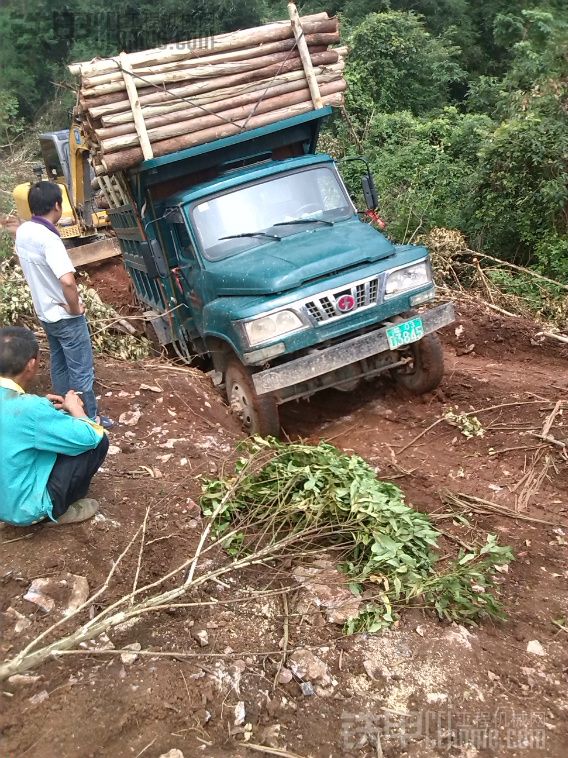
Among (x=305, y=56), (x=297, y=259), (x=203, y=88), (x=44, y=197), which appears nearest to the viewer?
(x=44, y=197)

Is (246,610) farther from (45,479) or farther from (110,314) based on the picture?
(110,314)

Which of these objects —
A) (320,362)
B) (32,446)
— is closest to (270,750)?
(32,446)

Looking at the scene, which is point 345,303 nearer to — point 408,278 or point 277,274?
point 277,274

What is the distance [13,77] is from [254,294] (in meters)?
31.5

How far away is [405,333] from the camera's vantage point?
5.30m

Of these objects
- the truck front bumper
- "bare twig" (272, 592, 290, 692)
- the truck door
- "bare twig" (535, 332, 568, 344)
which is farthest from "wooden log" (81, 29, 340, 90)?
"bare twig" (272, 592, 290, 692)

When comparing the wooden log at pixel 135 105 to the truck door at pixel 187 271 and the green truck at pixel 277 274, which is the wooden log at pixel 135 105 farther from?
the truck door at pixel 187 271

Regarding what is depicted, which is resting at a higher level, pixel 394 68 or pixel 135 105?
pixel 394 68

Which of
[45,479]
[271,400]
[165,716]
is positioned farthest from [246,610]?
[271,400]

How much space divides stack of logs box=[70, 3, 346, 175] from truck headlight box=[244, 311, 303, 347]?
2174mm

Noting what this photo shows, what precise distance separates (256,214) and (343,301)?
1.43 m

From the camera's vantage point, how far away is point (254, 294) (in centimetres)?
523

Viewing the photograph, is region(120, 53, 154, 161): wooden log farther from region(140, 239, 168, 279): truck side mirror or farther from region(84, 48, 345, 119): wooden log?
region(140, 239, 168, 279): truck side mirror

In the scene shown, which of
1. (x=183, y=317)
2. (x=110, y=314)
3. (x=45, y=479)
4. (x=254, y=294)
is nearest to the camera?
(x=45, y=479)
